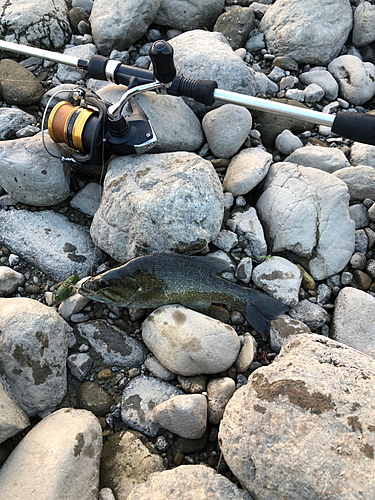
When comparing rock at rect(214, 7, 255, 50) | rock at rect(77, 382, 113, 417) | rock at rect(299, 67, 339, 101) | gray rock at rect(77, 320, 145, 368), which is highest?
rock at rect(214, 7, 255, 50)

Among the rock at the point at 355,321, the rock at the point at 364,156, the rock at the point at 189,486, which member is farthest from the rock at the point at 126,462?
the rock at the point at 364,156

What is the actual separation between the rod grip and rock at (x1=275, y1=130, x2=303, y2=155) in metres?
1.12

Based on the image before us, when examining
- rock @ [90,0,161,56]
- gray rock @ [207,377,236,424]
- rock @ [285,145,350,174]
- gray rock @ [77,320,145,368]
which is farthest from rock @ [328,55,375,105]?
gray rock @ [77,320,145,368]

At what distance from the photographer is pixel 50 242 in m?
4.14

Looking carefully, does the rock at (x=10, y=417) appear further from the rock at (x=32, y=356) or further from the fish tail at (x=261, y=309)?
the fish tail at (x=261, y=309)

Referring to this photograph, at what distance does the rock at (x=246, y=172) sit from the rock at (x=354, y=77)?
2.05 meters

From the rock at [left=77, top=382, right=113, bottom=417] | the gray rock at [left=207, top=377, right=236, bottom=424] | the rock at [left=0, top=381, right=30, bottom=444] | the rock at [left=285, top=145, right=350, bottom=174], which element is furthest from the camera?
the rock at [left=285, top=145, right=350, bottom=174]

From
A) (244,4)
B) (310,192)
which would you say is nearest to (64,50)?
(244,4)

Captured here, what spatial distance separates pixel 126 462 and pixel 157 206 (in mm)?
2074

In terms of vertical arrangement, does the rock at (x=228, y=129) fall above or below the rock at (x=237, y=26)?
below

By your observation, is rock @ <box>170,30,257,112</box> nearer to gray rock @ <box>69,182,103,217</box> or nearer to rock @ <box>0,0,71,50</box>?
gray rock @ <box>69,182,103,217</box>

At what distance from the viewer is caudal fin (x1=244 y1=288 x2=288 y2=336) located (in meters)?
3.61

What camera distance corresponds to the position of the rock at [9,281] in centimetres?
389

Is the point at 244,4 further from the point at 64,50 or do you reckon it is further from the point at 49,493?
the point at 49,493
